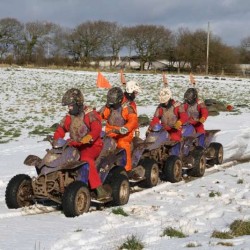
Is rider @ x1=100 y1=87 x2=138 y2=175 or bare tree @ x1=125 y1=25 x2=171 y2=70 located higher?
bare tree @ x1=125 y1=25 x2=171 y2=70

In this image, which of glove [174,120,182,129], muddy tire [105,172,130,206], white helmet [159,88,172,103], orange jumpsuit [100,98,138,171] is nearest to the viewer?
muddy tire [105,172,130,206]

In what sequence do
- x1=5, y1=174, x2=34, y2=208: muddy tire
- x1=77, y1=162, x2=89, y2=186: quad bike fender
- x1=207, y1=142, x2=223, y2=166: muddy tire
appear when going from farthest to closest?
x1=207, y1=142, x2=223, y2=166: muddy tire
x1=77, y1=162, x2=89, y2=186: quad bike fender
x1=5, y1=174, x2=34, y2=208: muddy tire

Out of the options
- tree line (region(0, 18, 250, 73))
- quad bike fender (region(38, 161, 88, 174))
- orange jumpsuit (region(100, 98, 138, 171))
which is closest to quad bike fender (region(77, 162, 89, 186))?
quad bike fender (region(38, 161, 88, 174))

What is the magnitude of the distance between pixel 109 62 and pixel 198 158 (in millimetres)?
59263

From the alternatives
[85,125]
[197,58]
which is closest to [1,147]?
[85,125]

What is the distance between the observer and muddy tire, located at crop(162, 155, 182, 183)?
9.71m

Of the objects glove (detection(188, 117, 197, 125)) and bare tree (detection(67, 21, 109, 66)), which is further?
bare tree (detection(67, 21, 109, 66))

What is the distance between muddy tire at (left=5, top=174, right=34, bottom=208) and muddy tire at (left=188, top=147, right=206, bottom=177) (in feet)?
14.3

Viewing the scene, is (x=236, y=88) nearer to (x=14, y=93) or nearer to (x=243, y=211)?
(x=14, y=93)

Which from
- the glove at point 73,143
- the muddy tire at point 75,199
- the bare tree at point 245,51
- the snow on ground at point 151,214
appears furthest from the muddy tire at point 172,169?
the bare tree at point 245,51

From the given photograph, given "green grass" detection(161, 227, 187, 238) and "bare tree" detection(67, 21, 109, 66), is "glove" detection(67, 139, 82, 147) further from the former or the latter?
"bare tree" detection(67, 21, 109, 66)

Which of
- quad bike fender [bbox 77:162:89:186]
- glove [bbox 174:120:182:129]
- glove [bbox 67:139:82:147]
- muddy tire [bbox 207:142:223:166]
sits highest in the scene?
glove [bbox 67:139:82:147]

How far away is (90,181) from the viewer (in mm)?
7223

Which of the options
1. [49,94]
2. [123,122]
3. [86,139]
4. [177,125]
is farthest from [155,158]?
[49,94]
